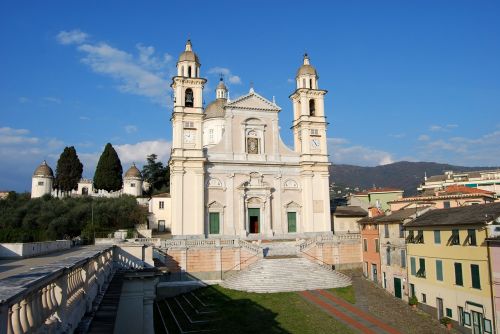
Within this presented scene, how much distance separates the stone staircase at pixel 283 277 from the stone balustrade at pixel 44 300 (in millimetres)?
22409

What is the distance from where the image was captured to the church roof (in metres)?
42.9

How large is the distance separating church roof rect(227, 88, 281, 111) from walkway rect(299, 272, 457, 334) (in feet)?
67.3

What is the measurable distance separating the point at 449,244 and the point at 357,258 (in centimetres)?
1299

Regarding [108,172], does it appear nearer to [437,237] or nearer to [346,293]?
[346,293]

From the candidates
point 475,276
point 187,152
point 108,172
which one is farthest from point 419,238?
point 108,172

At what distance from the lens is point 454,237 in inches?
1005

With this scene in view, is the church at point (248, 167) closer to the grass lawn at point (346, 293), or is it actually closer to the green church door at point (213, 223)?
the green church door at point (213, 223)

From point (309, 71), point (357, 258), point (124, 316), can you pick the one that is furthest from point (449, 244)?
point (309, 71)

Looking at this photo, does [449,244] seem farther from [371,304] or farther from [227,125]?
[227,125]

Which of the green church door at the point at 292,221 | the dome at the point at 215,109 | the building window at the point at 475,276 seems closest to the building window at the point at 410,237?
the building window at the point at 475,276

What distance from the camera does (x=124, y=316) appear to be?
1093 centimetres

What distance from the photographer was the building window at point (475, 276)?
23.0 metres

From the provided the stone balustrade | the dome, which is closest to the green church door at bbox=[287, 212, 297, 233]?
the dome

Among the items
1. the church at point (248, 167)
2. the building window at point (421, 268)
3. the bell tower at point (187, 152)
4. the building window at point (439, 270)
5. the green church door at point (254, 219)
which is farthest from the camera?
the green church door at point (254, 219)
